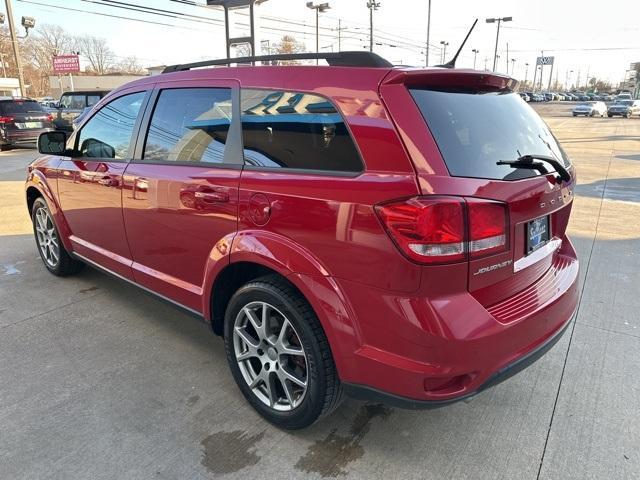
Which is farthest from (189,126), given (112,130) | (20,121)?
(20,121)

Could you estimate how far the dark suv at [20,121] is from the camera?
1537 cm

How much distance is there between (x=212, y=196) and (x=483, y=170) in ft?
4.48

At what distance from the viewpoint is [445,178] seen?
185cm

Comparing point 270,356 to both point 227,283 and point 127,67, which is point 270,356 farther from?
point 127,67

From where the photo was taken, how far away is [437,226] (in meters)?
1.81

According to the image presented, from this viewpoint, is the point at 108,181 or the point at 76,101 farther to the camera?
the point at 76,101

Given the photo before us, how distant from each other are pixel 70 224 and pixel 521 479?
146 inches

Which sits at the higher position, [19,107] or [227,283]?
[19,107]

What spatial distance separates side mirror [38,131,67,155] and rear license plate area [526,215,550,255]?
11.7 feet

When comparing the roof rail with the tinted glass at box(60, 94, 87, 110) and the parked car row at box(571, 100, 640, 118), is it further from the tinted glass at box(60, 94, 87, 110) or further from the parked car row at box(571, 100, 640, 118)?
the parked car row at box(571, 100, 640, 118)

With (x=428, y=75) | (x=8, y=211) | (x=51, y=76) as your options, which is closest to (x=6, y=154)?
(x=8, y=211)

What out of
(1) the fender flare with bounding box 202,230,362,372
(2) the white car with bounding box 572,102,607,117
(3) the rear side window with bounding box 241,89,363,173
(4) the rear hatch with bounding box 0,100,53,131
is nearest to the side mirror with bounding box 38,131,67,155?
(3) the rear side window with bounding box 241,89,363,173

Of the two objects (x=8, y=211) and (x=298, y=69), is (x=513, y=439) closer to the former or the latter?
(x=298, y=69)

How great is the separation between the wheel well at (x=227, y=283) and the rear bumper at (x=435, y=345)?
68 centimetres
